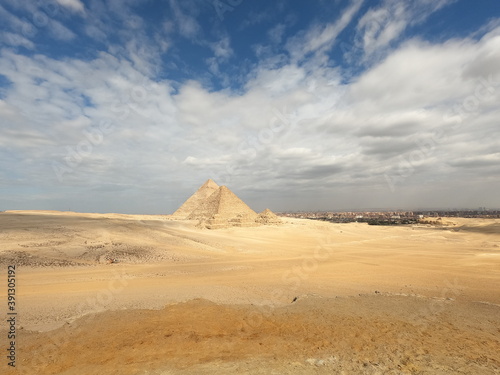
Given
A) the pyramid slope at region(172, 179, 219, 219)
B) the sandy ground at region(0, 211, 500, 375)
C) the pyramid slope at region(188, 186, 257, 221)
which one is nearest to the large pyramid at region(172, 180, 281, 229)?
the pyramid slope at region(188, 186, 257, 221)

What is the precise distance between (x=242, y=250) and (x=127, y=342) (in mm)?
15382

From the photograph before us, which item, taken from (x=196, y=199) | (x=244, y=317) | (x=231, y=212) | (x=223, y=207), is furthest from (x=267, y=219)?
(x=244, y=317)

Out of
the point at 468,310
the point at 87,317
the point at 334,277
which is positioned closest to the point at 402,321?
the point at 468,310

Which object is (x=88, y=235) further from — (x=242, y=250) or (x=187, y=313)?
(x=187, y=313)

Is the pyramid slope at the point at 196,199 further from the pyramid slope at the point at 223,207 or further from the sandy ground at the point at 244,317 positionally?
the sandy ground at the point at 244,317

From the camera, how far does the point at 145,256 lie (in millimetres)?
15023

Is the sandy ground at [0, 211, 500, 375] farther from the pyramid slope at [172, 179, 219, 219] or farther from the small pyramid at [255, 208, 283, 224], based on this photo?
the pyramid slope at [172, 179, 219, 219]

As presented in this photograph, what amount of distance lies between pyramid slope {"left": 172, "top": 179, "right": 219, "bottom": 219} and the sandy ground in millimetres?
60536

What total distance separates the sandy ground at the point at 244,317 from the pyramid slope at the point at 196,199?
60536 mm

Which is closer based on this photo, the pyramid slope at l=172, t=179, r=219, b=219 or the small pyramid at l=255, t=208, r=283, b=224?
the small pyramid at l=255, t=208, r=283, b=224

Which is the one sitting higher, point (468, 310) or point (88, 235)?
point (88, 235)

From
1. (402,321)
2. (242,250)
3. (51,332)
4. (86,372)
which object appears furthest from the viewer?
(242,250)

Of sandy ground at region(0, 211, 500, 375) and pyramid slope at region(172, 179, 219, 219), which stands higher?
pyramid slope at region(172, 179, 219, 219)

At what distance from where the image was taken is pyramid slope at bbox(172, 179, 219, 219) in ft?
244
